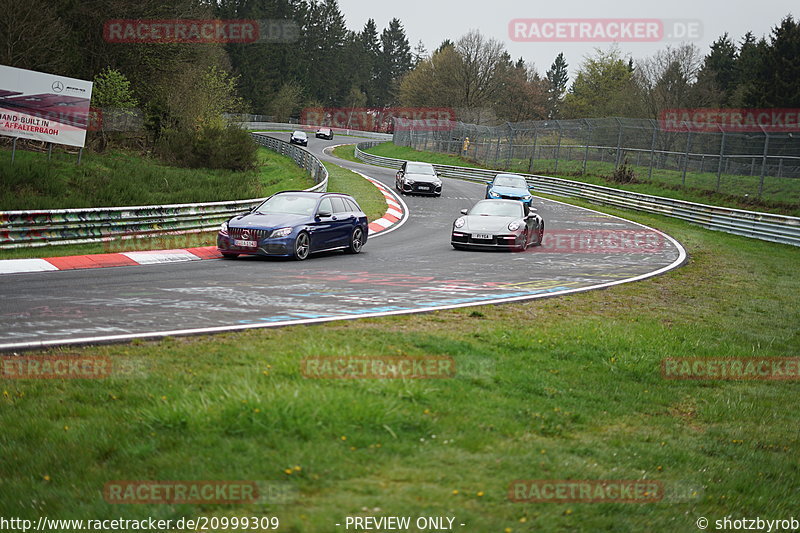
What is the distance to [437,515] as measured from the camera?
13.3 feet

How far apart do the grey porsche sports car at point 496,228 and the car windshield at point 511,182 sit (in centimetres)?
973

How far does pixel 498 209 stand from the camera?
21188 mm

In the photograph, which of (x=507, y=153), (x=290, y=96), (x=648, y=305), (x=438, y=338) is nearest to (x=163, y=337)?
(x=438, y=338)

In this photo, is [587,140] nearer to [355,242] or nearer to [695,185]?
[695,185]

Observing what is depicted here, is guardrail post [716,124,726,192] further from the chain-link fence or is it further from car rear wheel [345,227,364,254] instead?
car rear wheel [345,227,364,254]

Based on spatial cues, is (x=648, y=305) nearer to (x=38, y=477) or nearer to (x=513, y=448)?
(x=513, y=448)

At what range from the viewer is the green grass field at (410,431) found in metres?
4.32

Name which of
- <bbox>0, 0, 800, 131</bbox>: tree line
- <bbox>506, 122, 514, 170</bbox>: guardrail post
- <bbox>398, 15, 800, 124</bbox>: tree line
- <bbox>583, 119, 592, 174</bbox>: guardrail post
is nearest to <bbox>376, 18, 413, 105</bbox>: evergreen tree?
<bbox>0, 0, 800, 131</bbox>: tree line

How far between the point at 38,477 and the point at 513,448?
9.87 ft

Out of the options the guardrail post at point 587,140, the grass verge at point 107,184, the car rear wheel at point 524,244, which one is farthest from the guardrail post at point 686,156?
Result: the car rear wheel at point 524,244

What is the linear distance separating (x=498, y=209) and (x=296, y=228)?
22.8 ft

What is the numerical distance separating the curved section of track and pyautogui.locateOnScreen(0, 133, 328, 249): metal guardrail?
3472 mm

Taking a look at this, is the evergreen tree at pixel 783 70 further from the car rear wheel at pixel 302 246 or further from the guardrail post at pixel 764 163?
the car rear wheel at pixel 302 246

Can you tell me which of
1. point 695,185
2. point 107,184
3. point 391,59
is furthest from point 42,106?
point 391,59
